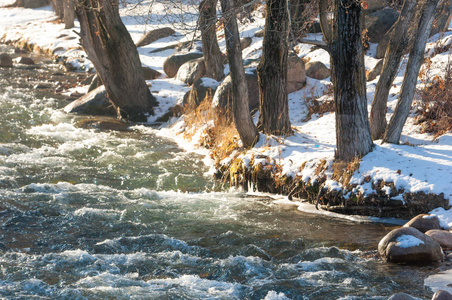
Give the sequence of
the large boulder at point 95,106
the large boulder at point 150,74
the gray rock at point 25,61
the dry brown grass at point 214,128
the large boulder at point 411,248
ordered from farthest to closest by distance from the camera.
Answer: the gray rock at point 25,61, the large boulder at point 150,74, the large boulder at point 95,106, the dry brown grass at point 214,128, the large boulder at point 411,248

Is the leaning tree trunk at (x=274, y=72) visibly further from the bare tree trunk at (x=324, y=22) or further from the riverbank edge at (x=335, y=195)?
the riverbank edge at (x=335, y=195)

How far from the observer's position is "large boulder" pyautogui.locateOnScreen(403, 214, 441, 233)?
7188 millimetres

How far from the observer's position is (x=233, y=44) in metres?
9.84

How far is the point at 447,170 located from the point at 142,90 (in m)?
10.0

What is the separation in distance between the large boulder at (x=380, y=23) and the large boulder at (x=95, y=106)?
8768mm

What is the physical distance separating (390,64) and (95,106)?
392 inches

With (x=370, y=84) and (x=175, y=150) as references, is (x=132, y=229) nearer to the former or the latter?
(x=175, y=150)

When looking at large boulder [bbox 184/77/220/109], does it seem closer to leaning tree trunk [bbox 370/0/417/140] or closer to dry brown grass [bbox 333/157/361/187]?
leaning tree trunk [bbox 370/0/417/140]

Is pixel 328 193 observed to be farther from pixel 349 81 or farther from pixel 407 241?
pixel 407 241

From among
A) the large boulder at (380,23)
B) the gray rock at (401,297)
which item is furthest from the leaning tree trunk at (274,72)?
the large boulder at (380,23)

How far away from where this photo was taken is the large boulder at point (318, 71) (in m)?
14.7

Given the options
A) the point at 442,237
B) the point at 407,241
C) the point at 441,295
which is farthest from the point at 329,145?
the point at 441,295

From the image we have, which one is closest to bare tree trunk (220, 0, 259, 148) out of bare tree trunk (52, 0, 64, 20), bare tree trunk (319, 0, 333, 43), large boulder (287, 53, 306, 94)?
bare tree trunk (319, 0, 333, 43)

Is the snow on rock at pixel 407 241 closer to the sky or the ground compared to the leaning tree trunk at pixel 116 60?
closer to the ground
